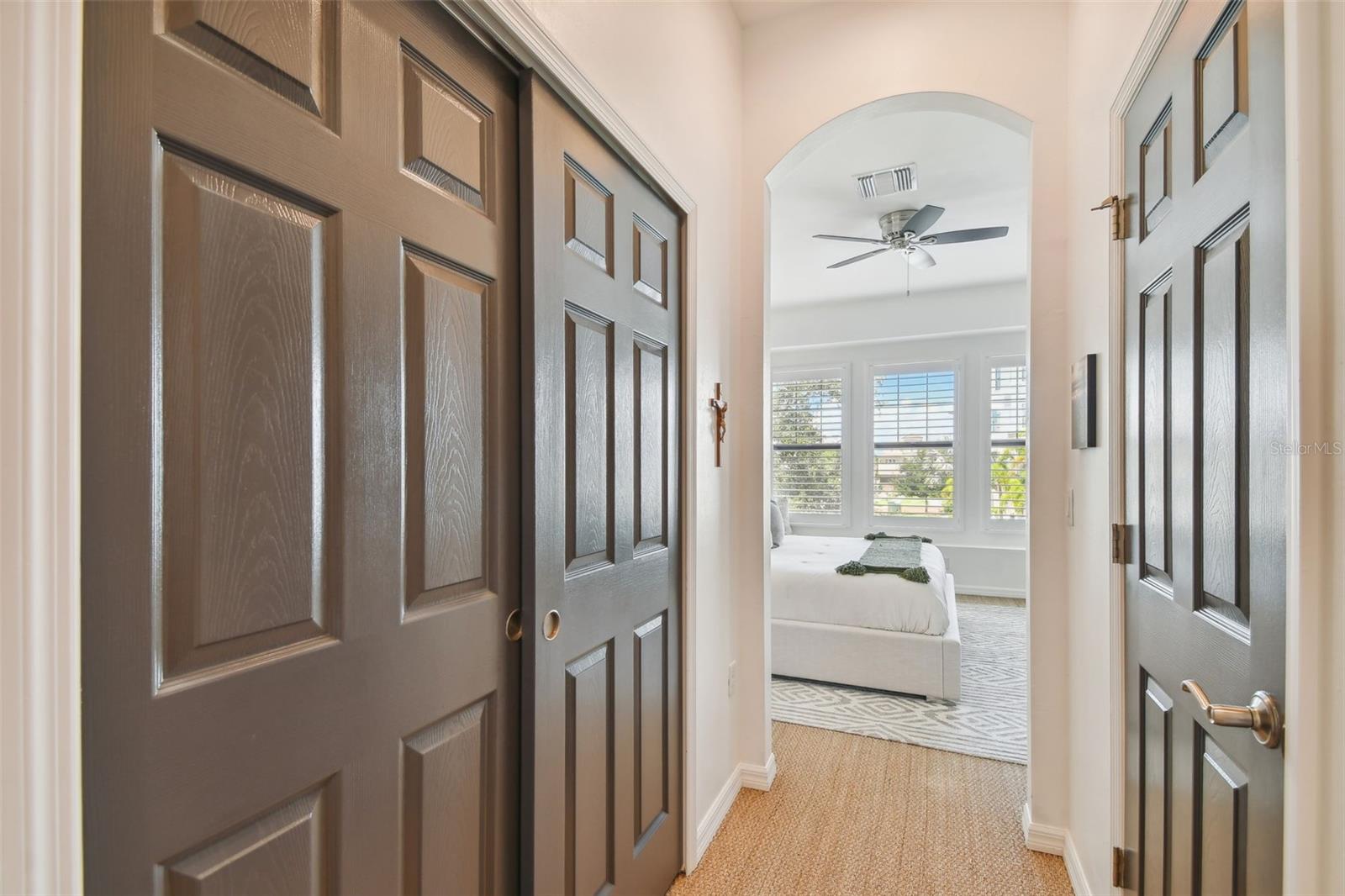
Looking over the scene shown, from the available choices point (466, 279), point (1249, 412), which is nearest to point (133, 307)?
point (466, 279)

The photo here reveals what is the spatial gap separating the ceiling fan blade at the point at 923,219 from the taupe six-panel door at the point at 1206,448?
213 cm

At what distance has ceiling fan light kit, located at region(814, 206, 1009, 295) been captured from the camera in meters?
3.63

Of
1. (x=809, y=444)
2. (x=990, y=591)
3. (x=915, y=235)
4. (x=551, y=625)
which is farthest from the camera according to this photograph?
(x=809, y=444)

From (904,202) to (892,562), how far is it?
2.30 metres

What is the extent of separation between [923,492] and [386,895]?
19.9ft

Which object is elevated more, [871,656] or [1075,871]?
[871,656]

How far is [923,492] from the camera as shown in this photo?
6188 millimetres

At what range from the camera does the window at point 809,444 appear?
658 centimetres

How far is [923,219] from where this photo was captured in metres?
3.59

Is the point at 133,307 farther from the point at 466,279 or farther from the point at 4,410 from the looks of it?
the point at 466,279

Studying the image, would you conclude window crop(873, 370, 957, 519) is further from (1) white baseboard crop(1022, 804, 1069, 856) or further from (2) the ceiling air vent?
(1) white baseboard crop(1022, 804, 1069, 856)

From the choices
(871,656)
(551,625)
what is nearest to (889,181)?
(871,656)

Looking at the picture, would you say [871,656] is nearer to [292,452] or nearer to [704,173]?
[704,173]

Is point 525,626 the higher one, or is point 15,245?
point 15,245
